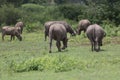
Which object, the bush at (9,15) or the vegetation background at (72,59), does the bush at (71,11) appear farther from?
the vegetation background at (72,59)

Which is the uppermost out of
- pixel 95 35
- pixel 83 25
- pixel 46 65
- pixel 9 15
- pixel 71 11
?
pixel 46 65

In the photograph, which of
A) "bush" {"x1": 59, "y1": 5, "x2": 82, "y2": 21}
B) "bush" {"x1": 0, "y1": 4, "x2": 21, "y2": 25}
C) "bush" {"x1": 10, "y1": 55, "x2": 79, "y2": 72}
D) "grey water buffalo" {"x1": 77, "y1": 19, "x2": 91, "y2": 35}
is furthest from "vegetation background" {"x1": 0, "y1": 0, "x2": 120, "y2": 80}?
"bush" {"x1": 59, "y1": 5, "x2": 82, "y2": 21}

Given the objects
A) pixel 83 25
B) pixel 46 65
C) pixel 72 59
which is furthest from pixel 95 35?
pixel 83 25

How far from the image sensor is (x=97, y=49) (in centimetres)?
2047

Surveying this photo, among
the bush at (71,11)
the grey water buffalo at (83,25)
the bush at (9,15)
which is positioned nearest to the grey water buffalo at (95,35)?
the grey water buffalo at (83,25)

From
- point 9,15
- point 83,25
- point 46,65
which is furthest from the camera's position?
point 9,15

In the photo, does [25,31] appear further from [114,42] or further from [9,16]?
[114,42]

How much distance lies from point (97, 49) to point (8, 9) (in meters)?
23.8

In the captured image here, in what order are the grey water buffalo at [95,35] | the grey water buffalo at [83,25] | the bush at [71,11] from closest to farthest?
the grey water buffalo at [95,35], the grey water buffalo at [83,25], the bush at [71,11]

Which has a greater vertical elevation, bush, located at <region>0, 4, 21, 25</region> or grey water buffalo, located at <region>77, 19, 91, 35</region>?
grey water buffalo, located at <region>77, 19, 91, 35</region>

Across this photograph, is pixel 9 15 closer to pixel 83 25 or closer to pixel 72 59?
pixel 83 25

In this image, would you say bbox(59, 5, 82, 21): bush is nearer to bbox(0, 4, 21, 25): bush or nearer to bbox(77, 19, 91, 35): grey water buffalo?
bbox(0, 4, 21, 25): bush

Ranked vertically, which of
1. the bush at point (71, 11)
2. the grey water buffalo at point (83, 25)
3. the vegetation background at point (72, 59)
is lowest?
the bush at point (71, 11)

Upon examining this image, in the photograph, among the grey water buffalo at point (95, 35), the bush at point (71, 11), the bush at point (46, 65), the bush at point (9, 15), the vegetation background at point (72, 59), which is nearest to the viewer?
the vegetation background at point (72, 59)
